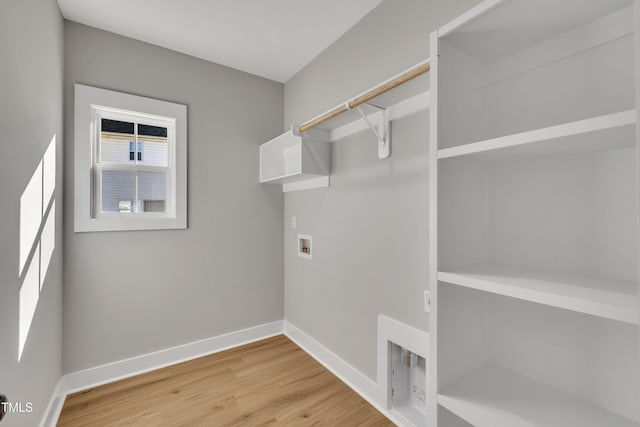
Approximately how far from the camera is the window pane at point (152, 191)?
228 centimetres

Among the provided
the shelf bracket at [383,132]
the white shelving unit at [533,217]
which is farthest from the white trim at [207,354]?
the shelf bracket at [383,132]

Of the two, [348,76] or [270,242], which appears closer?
[348,76]

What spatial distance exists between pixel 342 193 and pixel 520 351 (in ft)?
4.55

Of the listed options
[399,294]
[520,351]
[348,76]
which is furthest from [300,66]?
[520,351]

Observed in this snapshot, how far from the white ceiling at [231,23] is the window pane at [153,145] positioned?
68 cm

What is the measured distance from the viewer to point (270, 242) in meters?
2.83

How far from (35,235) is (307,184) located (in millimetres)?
→ 1733

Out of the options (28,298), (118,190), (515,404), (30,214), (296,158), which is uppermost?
(296,158)

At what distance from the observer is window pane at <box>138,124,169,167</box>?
7.50ft

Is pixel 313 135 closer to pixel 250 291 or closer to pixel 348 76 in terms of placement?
pixel 348 76

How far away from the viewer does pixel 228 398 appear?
1888mm

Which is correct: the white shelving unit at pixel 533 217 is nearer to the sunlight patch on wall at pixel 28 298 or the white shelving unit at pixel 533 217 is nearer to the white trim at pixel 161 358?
the sunlight patch on wall at pixel 28 298

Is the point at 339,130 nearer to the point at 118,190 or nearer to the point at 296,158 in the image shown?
the point at 296,158

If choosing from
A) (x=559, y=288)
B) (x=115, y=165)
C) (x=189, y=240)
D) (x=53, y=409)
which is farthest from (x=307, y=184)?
(x=53, y=409)
